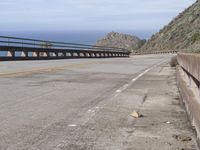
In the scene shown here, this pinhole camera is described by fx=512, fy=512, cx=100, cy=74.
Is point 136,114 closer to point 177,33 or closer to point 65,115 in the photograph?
point 65,115

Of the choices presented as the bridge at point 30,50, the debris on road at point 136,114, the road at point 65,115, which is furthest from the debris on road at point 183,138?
the bridge at point 30,50

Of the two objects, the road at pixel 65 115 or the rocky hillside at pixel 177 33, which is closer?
the road at pixel 65 115

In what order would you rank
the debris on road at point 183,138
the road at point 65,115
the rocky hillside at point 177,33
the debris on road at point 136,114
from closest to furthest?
the road at point 65,115 < the debris on road at point 183,138 < the debris on road at point 136,114 < the rocky hillside at point 177,33

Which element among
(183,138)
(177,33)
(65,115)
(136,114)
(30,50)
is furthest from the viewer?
(177,33)

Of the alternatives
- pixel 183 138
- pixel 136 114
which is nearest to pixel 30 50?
pixel 136 114

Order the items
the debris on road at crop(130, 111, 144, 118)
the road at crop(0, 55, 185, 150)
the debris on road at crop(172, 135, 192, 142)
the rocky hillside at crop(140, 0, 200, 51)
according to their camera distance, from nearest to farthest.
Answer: the road at crop(0, 55, 185, 150) < the debris on road at crop(172, 135, 192, 142) < the debris on road at crop(130, 111, 144, 118) < the rocky hillside at crop(140, 0, 200, 51)

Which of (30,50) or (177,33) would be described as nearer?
(30,50)

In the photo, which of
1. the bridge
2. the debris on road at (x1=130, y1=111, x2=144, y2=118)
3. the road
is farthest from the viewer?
the bridge

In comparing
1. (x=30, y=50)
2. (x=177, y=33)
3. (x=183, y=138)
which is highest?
(x=177, y=33)

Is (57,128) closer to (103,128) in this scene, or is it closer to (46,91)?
(103,128)

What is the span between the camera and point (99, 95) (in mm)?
13117

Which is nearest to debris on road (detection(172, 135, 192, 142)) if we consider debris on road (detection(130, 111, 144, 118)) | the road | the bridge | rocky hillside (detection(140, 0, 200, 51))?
the road

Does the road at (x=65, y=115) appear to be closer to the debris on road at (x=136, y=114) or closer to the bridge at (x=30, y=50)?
the debris on road at (x=136, y=114)

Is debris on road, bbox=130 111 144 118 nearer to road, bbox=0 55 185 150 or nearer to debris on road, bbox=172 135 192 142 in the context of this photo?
road, bbox=0 55 185 150
